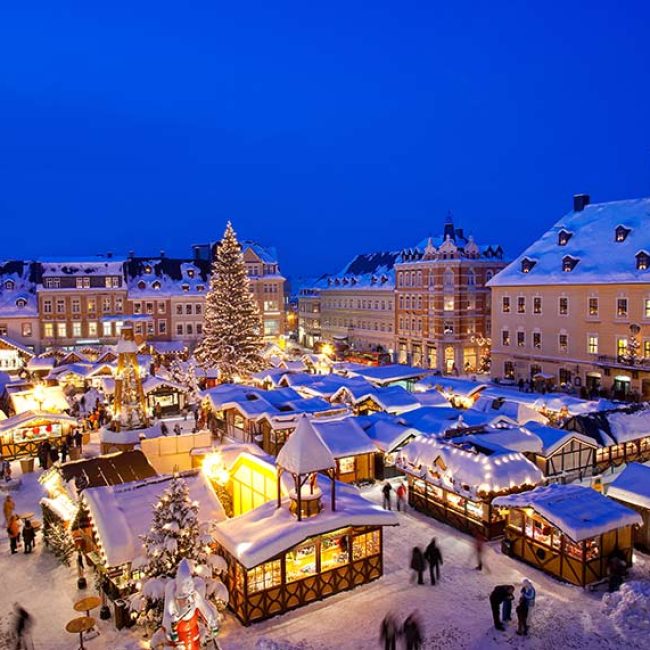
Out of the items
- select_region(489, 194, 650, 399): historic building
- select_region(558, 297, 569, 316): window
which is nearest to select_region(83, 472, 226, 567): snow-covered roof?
select_region(489, 194, 650, 399): historic building

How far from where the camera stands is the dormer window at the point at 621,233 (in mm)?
41000

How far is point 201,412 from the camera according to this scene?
111 ft

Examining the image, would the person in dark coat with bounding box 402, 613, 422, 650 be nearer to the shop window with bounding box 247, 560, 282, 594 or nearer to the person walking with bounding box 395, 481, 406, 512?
the shop window with bounding box 247, 560, 282, 594

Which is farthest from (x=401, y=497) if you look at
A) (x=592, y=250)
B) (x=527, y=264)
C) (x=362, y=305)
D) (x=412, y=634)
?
(x=362, y=305)

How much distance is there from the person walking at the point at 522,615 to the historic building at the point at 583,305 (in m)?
27.2

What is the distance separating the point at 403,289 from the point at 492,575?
144 feet

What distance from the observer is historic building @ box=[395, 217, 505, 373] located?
53031 millimetres

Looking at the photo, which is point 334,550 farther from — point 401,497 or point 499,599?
point 401,497

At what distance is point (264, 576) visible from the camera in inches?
572

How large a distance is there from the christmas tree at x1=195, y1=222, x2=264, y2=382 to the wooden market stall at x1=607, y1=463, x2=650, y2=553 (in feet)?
90.2

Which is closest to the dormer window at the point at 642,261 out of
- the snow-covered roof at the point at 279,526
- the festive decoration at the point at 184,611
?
the snow-covered roof at the point at 279,526

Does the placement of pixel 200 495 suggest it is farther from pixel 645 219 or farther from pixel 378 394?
pixel 645 219

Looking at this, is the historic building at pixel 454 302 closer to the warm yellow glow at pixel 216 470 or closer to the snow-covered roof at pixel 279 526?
the warm yellow glow at pixel 216 470

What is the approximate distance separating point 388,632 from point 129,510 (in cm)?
680
